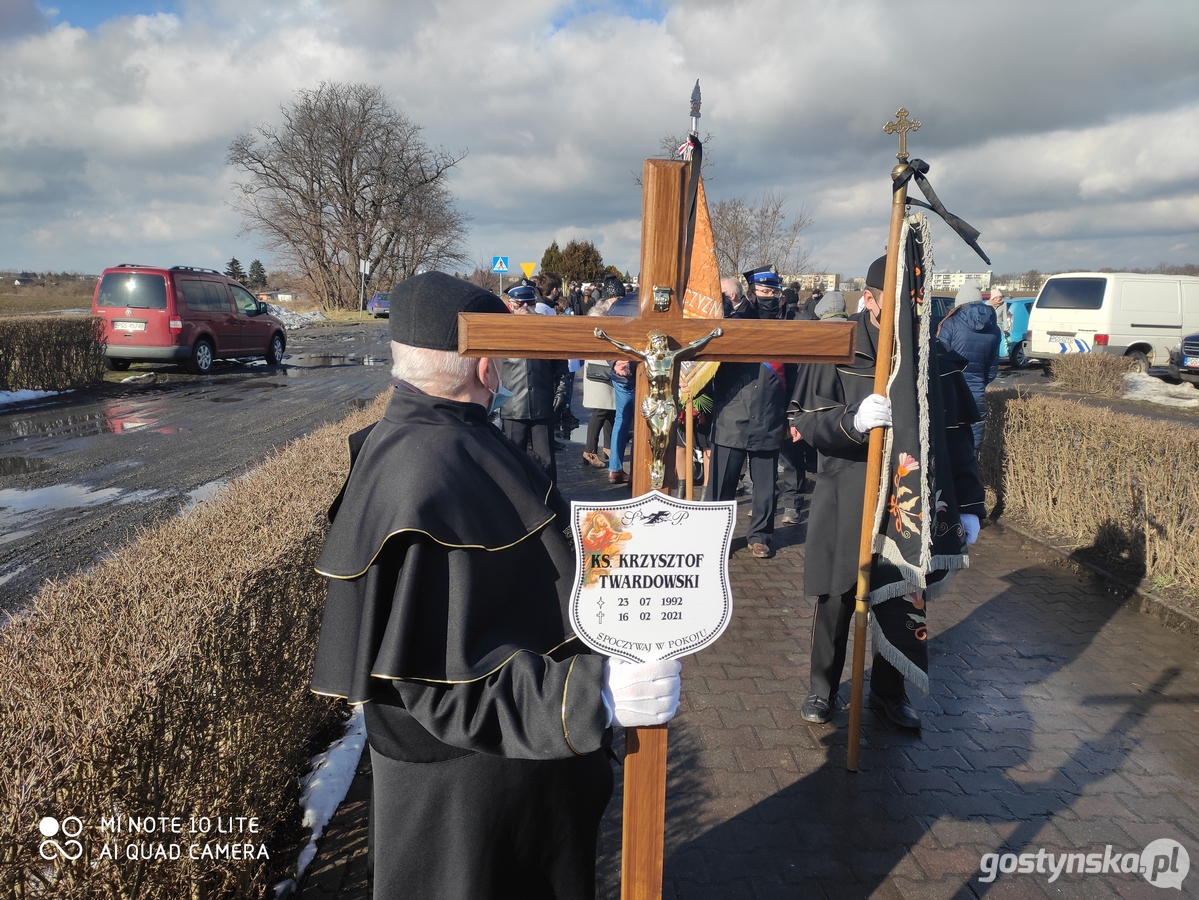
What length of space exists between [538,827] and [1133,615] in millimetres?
5263

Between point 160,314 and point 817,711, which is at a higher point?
point 160,314

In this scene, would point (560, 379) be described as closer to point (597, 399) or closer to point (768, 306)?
point (597, 399)

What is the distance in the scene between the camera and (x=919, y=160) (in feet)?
10.1

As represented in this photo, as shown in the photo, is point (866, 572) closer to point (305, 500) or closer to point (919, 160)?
point (919, 160)

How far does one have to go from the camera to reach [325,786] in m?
3.07

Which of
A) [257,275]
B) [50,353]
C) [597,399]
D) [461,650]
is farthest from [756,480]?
[257,275]

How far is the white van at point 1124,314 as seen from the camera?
17484 mm

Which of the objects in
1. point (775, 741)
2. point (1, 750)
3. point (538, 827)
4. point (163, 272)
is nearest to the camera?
point (1, 750)

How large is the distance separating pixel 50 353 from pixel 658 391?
1611cm

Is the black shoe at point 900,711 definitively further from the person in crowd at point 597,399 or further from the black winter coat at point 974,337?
the person in crowd at point 597,399

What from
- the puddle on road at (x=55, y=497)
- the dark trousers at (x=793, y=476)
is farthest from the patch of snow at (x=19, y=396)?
the dark trousers at (x=793, y=476)

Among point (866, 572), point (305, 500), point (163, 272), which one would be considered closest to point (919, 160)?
point (866, 572)

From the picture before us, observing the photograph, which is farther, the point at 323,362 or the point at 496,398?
the point at 323,362

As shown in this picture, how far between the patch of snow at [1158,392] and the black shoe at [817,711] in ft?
50.4
